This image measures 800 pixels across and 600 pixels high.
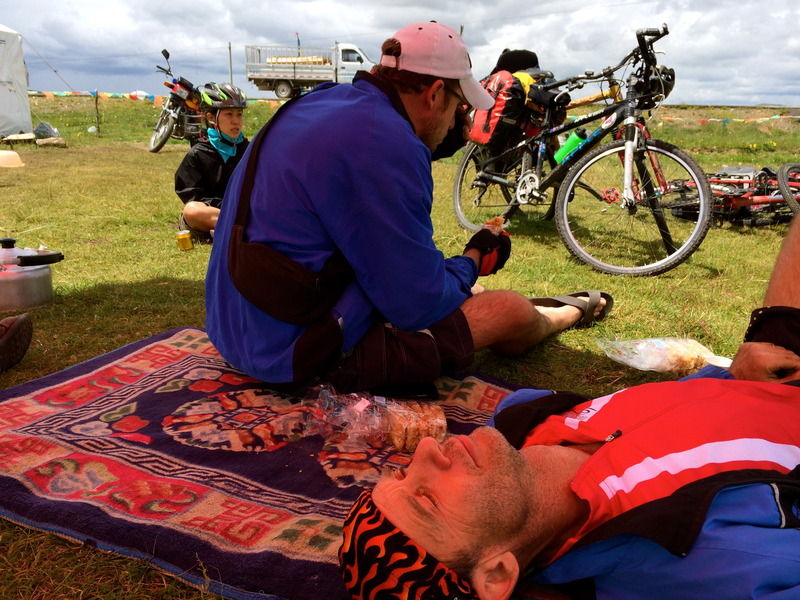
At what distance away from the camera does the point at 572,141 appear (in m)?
5.89

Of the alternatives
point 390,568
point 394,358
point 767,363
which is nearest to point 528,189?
point 394,358

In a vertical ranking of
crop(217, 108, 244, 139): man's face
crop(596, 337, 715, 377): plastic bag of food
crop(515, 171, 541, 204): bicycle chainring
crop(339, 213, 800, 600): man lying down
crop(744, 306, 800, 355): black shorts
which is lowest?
crop(596, 337, 715, 377): plastic bag of food

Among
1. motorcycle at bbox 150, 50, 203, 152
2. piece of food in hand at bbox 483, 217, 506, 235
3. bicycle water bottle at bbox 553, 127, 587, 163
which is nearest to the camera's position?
piece of food in hand at bbox 483, 217, 506, 235

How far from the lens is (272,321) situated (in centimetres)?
A: 258

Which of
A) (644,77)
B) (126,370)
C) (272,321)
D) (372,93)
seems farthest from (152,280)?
(644,77)

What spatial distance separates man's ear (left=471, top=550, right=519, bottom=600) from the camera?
52.8 inches

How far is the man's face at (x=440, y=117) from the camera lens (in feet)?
9.19

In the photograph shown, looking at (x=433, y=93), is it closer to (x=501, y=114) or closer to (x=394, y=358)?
(x=394, y=358)

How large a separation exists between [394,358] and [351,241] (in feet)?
2.05

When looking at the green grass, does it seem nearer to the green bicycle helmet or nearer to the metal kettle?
the metal kettle

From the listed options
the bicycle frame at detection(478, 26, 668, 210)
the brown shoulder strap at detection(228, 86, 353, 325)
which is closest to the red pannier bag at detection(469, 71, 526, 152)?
the bicycle frame at detection(478, 26, 668, 210)

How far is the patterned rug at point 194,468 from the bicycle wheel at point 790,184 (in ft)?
18.6

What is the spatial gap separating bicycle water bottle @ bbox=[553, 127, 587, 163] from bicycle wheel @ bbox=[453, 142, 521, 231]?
752 millimetres

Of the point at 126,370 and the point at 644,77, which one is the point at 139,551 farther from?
the point at 644,77
